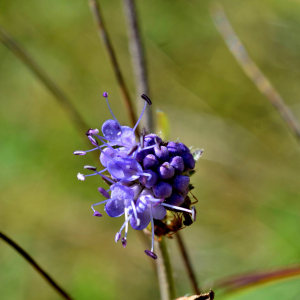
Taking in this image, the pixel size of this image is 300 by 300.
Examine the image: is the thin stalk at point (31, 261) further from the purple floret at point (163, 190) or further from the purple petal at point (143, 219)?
the purple floret at point (163, 190)

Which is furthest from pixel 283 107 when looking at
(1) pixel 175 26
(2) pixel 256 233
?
(1) pixel 175 26

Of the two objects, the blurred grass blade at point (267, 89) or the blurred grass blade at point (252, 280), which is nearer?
the blurred grass blade at point (252, 280)

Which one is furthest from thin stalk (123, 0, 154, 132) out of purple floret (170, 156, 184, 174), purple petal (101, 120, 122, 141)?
purple floret (170, 156, 184, 174)

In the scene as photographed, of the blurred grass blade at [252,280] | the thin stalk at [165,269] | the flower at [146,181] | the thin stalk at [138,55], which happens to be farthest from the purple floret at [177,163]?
the blurred grass blade at [252,280]

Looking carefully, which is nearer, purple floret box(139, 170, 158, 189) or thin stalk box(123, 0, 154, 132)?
purple floret box(139, 170, 158, 189)

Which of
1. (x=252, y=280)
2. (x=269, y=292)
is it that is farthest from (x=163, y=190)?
(x=269, y=292)

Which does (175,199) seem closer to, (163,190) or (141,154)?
(163,190)

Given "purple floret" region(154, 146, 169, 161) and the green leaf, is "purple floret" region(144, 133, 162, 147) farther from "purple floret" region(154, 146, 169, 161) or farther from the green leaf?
the green leaf
